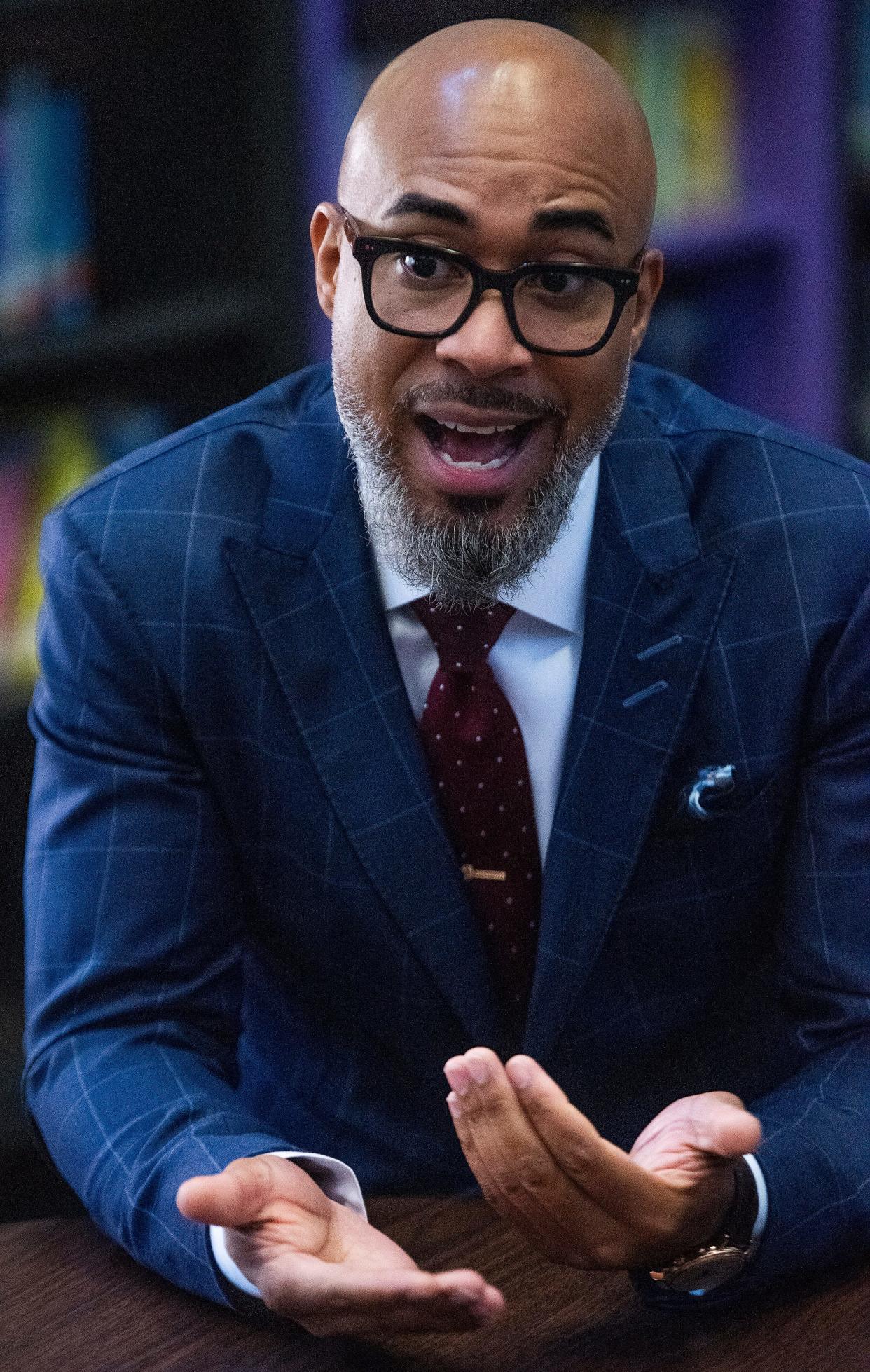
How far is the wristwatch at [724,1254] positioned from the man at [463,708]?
0.08m

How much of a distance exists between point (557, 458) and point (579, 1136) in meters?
0.50

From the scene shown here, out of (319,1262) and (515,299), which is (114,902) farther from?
(515,299)

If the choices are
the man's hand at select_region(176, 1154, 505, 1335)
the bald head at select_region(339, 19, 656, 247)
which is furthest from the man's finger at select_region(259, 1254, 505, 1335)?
the bald head at select_region(339, 19, 656, 247)

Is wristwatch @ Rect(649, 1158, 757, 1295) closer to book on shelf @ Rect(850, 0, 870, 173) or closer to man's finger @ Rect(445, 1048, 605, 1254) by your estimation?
man's finger @ Rect(445, 1048, 605, 1254)

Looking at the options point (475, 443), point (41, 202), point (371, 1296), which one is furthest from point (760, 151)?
point (371, 1296)

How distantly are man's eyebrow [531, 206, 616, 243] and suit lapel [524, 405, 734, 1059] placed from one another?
0.81 feet

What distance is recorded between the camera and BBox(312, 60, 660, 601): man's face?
1.09 m

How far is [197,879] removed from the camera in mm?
1221

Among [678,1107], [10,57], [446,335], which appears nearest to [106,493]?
[446,335]

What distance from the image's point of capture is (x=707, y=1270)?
0.97 meters

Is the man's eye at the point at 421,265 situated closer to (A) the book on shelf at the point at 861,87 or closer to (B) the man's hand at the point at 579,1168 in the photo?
(B) the man's hand at the point at 579,1168

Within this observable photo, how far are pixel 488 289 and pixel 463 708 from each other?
0.31 meters

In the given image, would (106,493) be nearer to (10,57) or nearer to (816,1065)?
(816,1065)

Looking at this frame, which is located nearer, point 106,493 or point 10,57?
point 106,493
